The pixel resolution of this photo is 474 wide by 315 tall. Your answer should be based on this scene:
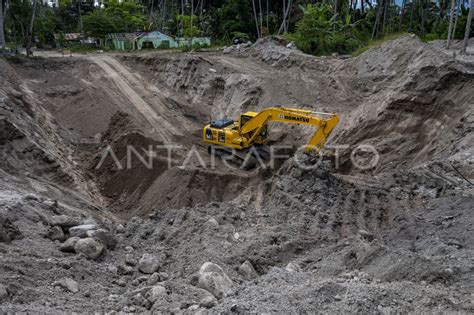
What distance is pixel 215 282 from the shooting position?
6855 mm

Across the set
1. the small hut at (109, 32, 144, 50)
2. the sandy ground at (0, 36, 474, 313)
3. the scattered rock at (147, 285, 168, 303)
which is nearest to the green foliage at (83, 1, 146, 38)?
the small hut at (109, 32, 144, 50)

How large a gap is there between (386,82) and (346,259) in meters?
11.9

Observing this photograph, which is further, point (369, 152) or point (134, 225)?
point (369, 152)

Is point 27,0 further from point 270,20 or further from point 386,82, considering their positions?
point 386,82

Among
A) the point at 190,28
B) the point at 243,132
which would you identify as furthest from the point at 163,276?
the point at 190,28

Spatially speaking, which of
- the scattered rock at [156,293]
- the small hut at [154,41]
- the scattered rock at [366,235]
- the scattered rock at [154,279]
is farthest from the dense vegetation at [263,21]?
the scattered rock at [156,293]

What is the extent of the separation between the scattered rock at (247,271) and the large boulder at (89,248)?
98.2 inches

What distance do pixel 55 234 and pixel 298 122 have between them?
7.55m

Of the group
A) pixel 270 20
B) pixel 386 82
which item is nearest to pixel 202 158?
pixel 386 82

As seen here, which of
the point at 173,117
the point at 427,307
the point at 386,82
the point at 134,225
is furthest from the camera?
the point at 173,117

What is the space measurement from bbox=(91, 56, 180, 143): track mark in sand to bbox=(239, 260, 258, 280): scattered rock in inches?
389

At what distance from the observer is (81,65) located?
26.6m

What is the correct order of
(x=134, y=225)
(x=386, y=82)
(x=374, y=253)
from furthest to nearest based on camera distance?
(x=386, y=82) → (x=134, y=225) → (x=374, y=253)

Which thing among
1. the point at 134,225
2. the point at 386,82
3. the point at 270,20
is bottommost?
the point at 134,225
